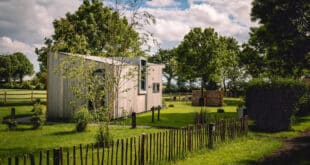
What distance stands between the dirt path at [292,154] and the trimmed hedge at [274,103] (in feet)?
11.5

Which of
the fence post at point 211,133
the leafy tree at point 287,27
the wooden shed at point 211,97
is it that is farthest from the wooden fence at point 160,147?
the wooden shed at point 211,97

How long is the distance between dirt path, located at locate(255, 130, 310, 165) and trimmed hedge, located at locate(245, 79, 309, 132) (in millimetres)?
3494

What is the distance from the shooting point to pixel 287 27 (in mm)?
24000

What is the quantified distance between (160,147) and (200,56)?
2733 cm

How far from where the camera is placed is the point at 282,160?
12781 millimetres

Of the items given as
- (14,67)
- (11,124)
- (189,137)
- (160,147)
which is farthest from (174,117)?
(14,67)

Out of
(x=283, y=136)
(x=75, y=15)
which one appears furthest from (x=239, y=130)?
(x=75, y=15)

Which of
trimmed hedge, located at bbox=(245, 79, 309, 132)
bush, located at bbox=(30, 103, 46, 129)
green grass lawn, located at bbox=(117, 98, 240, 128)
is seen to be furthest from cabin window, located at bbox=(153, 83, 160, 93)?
bush, located at bbox=(30, 103, 46, 129)

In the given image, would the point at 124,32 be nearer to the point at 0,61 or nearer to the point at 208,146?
the point at 208,146

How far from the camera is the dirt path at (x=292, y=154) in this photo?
40.8 feet

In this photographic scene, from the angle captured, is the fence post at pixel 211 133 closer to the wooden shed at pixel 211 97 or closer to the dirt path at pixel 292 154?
the dirt path at pixel 292 154

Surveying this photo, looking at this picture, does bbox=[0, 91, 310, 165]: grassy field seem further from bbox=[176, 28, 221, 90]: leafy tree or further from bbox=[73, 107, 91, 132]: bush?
bbox=[176, 28, 221, 90]: leafy tree

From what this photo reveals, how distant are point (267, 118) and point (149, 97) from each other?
55.4 feet

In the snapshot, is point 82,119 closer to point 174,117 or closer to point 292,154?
point 292,154
